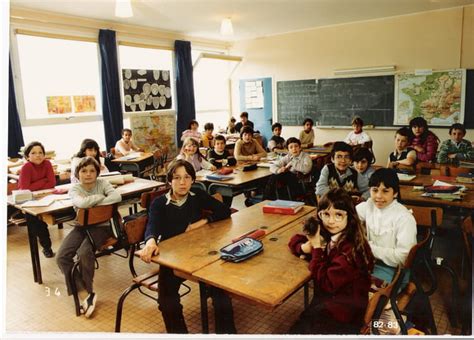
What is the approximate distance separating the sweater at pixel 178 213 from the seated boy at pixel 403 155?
215 cm

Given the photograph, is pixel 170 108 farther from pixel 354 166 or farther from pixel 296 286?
pixel 296 286

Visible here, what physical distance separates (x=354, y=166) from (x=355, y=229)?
1666 millimetres

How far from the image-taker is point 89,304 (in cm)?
252

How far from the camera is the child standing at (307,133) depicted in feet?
22.3

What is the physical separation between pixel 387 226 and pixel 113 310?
1805mm

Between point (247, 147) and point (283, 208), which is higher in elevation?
point (247, 147)

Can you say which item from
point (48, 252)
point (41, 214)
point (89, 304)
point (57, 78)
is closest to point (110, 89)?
point (57, 78)

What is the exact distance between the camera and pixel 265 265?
1.67 metres

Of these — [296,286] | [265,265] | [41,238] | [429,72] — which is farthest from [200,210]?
[429,72]

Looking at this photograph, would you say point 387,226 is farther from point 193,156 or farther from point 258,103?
point 258,103

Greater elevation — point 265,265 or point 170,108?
point 170,108

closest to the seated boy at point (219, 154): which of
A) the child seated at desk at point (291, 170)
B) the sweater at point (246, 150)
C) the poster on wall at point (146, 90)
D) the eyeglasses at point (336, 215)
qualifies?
the sweater at point (246, 150)

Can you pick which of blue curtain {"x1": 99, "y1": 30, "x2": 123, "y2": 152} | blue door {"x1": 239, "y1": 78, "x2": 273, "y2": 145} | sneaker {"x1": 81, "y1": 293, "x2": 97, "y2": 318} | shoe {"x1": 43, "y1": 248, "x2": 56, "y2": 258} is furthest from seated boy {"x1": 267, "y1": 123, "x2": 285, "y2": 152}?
sneaker {"x1": 81, "y1": 293, "x2": 97, "y2": 318}

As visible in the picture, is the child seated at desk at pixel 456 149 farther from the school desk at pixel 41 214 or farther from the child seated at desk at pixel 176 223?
the school desk at pixel 41 214
